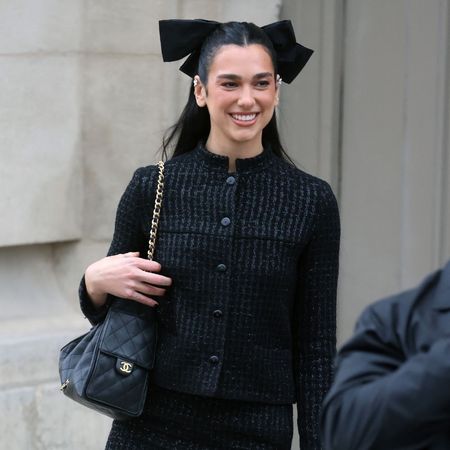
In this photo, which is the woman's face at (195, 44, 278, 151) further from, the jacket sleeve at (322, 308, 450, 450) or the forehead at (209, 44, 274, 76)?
the jacket sleeve at (322, 308, 450, 450)

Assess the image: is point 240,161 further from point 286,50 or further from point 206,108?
point 286,50

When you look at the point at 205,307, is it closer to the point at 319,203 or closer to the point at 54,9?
the point at 319,203

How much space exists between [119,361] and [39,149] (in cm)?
207

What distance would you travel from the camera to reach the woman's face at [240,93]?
4086mm

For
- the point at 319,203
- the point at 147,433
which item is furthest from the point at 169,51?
the point at 147,433

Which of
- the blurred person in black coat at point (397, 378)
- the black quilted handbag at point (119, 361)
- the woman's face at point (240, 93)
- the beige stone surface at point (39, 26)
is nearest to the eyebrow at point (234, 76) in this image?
the woman's face at point (240, 93)

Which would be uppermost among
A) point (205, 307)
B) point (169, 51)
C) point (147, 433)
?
point (169, 51)

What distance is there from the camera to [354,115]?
20.6 ft

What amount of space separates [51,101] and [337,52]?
1153 millimetres

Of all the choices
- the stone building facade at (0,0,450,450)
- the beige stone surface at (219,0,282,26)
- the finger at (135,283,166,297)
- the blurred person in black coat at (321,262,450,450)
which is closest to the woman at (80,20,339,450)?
the finger at (135,283,166,297)

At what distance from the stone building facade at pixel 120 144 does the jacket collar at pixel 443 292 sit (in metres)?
3.33

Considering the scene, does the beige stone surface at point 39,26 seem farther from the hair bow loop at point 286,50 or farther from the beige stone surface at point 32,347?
the hair bow loop at point 286,50

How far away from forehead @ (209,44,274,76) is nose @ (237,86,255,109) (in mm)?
49

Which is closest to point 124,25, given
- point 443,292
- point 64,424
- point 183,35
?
point 64,424
